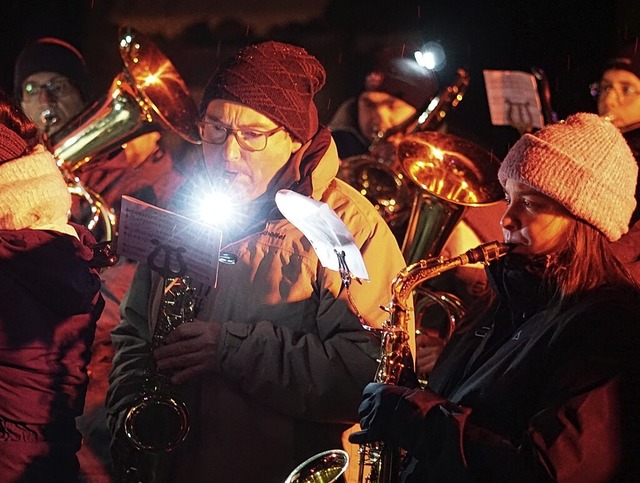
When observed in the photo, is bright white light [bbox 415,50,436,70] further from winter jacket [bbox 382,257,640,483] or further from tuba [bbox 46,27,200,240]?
winter jacket [bbox 382,257,640,483]

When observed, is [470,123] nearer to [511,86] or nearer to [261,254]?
[511,86]

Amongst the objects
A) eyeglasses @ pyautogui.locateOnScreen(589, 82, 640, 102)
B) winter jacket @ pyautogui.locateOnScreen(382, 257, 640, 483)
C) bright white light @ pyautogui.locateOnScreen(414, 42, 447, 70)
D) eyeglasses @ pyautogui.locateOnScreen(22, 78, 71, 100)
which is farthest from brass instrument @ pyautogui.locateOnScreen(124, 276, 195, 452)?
bright white light @ pyautogui.locateOnScreen(414, 42, 447, 70)

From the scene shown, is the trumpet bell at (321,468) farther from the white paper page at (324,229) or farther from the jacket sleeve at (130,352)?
the jacket sleeve at (130,352)

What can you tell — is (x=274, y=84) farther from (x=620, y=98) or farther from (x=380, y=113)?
(x=380, y=113)

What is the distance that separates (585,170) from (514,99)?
270cm

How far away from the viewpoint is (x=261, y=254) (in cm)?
418

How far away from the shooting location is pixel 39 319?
3572 mm

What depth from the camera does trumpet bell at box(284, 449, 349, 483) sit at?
3.52 m

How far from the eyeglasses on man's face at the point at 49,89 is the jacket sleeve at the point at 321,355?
329 centimetres

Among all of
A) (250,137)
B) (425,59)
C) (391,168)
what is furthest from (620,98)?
(250,137)

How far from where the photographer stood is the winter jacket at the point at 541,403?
269 cm

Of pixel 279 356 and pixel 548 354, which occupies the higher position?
pixel 548 354

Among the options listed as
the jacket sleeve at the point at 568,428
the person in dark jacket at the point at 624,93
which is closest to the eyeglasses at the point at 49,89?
the person in dark jacket at the point at 624,93

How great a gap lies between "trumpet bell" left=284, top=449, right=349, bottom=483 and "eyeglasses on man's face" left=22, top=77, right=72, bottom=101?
3.97 metres
